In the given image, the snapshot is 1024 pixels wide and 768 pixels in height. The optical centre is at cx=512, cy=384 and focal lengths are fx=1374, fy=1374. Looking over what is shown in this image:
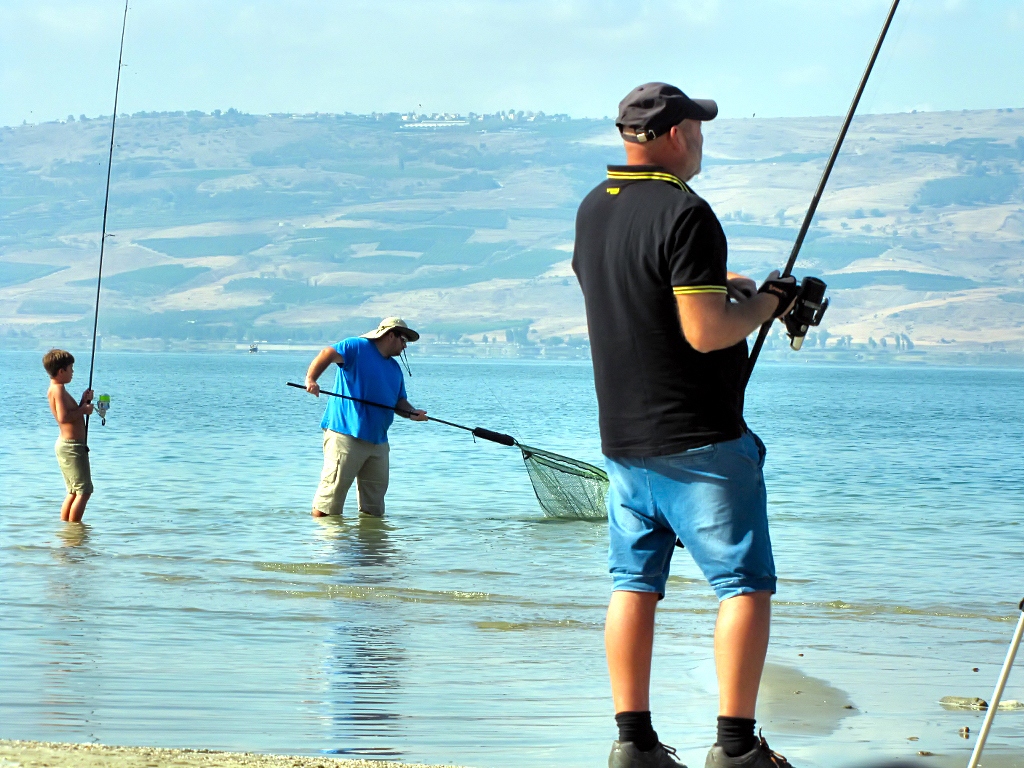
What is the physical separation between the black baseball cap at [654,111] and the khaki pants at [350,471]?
766cm

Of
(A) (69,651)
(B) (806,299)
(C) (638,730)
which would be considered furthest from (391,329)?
(C) (638,730)

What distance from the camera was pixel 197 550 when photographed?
1116 centimetres

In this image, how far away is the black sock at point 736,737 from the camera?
3516 mm

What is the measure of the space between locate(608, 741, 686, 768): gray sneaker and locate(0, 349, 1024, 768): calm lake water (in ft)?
1.88

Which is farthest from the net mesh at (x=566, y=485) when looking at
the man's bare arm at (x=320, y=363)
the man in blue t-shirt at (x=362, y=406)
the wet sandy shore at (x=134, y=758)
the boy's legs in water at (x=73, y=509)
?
the wet sandy shore at (x=134, y=758)

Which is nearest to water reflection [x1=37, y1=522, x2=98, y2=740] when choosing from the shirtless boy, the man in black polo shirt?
the shirtless boy

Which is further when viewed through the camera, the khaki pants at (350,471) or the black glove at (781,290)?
the khaki pants at (350,471)

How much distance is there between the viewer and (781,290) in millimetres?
3676

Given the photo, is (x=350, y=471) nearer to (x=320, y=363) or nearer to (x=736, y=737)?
(x=320, y=363)

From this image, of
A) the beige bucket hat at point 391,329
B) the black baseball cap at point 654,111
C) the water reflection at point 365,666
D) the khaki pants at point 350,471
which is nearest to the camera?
the black baseball cap at point 654,111

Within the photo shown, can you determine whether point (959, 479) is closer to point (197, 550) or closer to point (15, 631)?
point (197, 550)

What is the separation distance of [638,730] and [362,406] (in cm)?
765

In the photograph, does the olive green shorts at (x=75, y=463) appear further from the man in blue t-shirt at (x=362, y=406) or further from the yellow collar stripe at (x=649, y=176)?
the yellow collar stripe at (x=649, y=176)

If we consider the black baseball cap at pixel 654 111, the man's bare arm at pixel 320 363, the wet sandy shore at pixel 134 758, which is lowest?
the wet sandy shore at pixel 134 758
